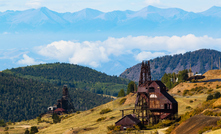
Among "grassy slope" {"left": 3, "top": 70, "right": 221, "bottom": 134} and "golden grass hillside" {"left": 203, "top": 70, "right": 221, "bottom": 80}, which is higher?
"golden grass hillside" {"left": 203, "top": 70, "right": 221, "bottom": 80}

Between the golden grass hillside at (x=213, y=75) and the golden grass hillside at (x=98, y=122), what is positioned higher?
the golden grass hillside at (x=213, y=75)

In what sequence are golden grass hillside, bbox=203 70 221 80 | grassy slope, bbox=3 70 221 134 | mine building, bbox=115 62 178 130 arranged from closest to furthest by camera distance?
1. mine building, bbox=115 62 178 130
2. grassy slope, bbox=3 70 221 134
3. golden grass hillside, bbox=203 70 221 80

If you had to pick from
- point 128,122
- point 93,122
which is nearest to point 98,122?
point 93,122

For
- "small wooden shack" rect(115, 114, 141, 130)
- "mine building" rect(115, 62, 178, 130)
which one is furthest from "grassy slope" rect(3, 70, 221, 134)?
"mine building" rect(115, 62, 178, 130)

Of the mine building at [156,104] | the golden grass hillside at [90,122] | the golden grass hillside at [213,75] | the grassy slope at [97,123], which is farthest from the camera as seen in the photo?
the golden grass hillside at [213,75]

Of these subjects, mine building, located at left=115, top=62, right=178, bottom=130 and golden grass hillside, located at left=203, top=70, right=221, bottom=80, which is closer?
mine building, located at left=115, top=62, right=178, bottom=130

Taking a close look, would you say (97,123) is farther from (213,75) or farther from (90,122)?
(213,75)

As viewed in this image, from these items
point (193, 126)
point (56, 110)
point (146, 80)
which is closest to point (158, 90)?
point (146, 80)

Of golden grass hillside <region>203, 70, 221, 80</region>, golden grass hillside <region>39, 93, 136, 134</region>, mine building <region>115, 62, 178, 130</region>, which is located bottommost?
golden grass hillside <region>39, 93, 136, 134</region>

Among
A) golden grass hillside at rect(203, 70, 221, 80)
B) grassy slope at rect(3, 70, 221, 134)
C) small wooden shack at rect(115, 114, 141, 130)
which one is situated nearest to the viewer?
small wooden shack at rect(115, 114, 141, 130)

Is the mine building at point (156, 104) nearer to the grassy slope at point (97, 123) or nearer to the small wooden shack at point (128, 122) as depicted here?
the small wooden shack at point (128, 122)

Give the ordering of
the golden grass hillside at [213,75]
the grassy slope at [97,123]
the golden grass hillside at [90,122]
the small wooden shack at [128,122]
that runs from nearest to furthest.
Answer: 1. the small wooden shack at [128,122]
2. the golden grass hillside at [90,122]
3. the grassy slope at [97,123]
4. the golden grass hillside at [213,75]

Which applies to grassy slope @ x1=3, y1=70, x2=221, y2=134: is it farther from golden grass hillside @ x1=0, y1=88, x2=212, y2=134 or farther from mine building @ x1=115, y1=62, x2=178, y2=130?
mine building @ x1=115, y1=62, x2=178, y2=130

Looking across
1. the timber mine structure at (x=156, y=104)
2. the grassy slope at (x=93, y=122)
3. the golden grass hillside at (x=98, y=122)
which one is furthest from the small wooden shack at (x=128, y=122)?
the timber mine structure at (x=156, y=104)
